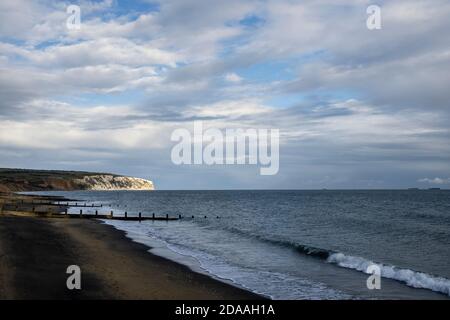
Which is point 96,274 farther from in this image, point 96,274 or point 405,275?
point 405,275

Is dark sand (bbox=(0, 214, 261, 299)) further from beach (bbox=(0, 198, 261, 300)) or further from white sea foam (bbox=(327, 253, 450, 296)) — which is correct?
white sea foam (bbox=(327, 253, 450, 296))

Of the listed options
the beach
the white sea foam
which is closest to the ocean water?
the white sea foam

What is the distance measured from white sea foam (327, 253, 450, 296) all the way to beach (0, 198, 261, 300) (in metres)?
9.34

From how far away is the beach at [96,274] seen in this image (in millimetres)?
16312

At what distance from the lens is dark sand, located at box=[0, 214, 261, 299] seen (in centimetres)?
1631

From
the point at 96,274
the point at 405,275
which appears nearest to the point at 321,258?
the point at 405,275

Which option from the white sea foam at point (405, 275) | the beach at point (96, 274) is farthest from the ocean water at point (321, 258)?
the beach at point (96, 274)

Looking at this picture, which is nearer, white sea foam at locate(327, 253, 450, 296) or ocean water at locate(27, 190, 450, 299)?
ocean water at locate(27, 190, 450, 299)

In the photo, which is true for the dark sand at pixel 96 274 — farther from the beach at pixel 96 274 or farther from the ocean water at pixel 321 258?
the ocean water at pixel 321 258
